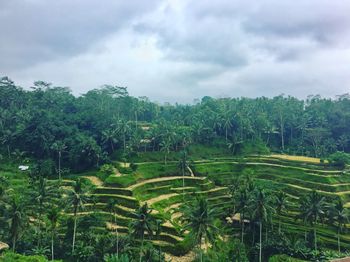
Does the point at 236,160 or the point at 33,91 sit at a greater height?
the point at 33,91

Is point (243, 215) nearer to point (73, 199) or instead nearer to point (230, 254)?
point (230, 254)

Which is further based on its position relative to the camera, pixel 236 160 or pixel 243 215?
pixel 236 160

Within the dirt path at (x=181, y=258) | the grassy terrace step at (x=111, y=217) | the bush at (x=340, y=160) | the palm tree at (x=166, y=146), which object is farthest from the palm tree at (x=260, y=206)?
the bush at (x=340, y=160)

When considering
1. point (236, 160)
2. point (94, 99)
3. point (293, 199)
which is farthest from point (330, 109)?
point (94, 99)

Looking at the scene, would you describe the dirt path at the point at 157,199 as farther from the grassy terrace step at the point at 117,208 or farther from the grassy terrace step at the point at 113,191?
the grassy terrace step at the point at 117,208

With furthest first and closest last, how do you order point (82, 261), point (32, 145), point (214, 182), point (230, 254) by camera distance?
point (32, 145)
point (214, 182)
point (230, 254)
point (82, 261)

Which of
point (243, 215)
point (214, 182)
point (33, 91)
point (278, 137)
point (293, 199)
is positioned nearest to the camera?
point (243, 215)

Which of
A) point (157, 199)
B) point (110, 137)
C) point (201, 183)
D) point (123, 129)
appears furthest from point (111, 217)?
point (123, 129)

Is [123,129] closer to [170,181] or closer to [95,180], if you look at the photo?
[95,180]
